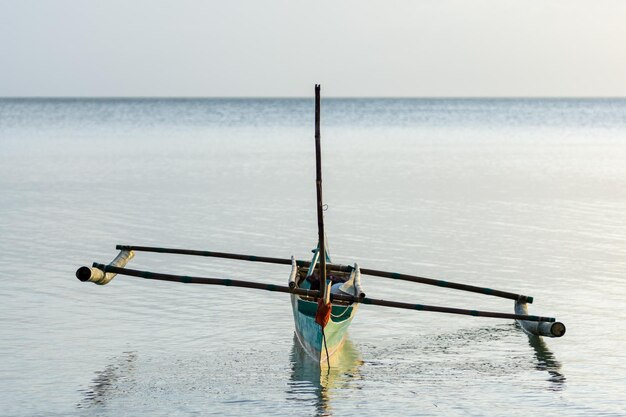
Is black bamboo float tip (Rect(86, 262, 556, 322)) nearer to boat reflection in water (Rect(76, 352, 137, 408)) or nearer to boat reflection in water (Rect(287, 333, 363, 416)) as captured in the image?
boat reflection in water (Rect(287, 333, 363, 416))

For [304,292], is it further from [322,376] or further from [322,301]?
[322,376]

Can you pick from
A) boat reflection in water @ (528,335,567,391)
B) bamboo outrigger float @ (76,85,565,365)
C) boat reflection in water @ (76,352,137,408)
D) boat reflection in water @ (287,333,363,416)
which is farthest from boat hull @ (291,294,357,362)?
boat reflection in water @ (528,335,567,391)

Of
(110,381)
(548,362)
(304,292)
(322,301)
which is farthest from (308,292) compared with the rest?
(548,362)

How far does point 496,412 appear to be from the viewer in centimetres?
1232

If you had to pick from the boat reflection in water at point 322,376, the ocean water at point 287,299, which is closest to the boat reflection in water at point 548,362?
the ocean water at point 287,299

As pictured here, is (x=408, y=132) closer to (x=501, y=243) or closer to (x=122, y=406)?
(x=501, y=243)

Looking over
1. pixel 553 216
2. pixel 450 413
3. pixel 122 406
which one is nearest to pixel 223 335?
pixel 122 406

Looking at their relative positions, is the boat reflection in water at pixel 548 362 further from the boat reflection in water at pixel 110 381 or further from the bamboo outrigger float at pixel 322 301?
the boat reflection in water at pixel 110 381

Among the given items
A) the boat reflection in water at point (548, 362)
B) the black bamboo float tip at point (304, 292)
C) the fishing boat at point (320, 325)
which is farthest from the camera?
the black bamboo float tip at point (304, 292)

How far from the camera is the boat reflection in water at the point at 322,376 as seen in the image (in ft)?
42.0

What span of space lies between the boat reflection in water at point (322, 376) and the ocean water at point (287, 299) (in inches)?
1.5

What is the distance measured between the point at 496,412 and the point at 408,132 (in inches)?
2517

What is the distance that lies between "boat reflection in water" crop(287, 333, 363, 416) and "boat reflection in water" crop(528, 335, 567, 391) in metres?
2.43

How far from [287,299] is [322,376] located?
14.8 ft
